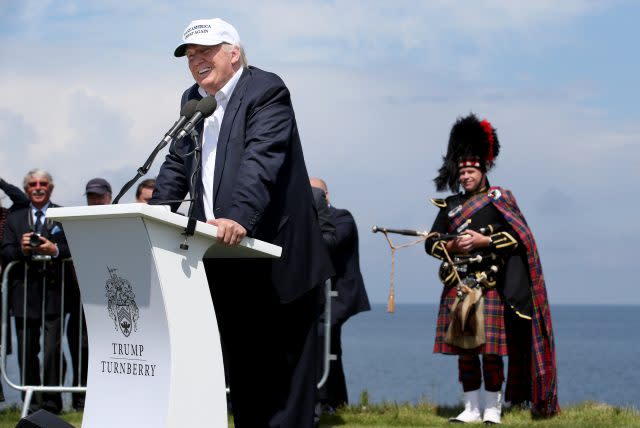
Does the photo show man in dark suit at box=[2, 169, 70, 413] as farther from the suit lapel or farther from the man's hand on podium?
the man's hand on podium

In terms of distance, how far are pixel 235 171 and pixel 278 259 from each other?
1.30 feet

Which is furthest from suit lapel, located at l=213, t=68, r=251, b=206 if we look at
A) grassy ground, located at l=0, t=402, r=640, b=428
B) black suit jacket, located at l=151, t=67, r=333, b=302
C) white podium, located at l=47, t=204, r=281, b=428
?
grassy ground, located at l=0, t=402, r=640, b=428

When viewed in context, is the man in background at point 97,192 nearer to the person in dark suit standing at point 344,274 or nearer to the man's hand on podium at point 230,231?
the person in dark suit standing at point 344,274

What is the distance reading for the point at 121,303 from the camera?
176 inches

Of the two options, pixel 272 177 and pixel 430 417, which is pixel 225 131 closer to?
pixel 272 177

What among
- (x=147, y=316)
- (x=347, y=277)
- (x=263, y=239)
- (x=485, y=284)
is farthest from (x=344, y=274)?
(x=147, y=316)

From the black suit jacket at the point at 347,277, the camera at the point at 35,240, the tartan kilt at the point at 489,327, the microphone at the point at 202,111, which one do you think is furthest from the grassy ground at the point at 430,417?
the microphone at the point at 202,111

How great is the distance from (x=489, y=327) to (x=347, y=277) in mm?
1330

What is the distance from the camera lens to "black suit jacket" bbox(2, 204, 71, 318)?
948 centimetres

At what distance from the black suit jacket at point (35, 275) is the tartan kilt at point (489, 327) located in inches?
115

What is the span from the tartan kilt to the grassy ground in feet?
1.67

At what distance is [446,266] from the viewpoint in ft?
29.1

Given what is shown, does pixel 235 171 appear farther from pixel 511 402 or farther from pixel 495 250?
pixel 511 402

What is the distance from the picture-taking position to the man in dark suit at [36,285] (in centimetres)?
945
